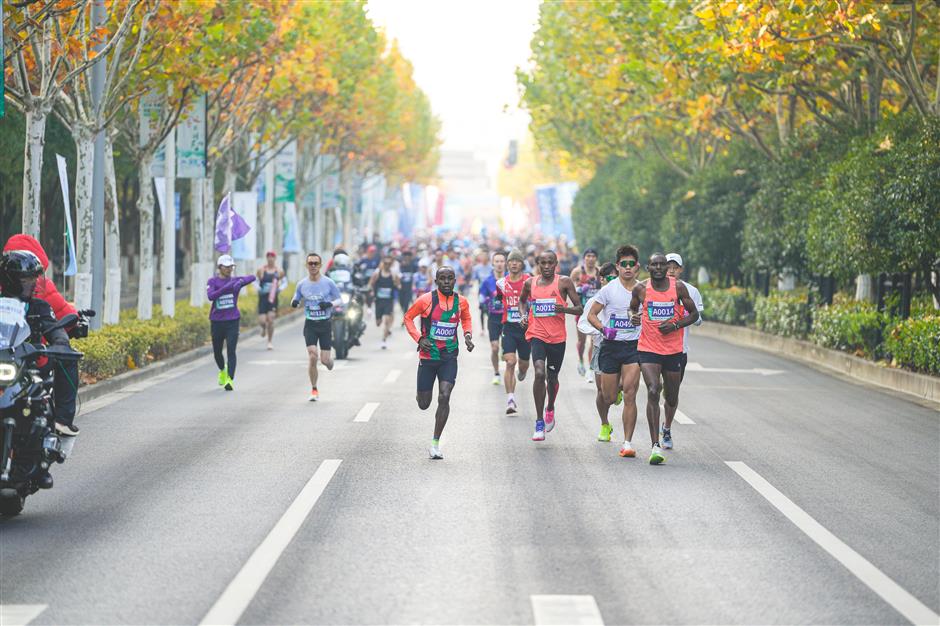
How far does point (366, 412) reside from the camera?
18.1 m

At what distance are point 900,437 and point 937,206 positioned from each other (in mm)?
7607

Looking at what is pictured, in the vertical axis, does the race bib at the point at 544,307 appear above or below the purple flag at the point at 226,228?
below

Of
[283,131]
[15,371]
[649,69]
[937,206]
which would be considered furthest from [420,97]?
[15,371]

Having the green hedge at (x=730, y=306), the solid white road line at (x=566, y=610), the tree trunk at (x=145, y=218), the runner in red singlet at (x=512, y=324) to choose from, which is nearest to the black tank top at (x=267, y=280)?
the tree trunk at (x=145, y=218)

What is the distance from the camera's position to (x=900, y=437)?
16.6 meters

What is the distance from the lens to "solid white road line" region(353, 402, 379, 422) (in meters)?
17.3

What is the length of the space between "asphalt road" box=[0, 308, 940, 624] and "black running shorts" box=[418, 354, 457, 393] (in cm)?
71

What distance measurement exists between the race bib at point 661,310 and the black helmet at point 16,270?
18.2ft

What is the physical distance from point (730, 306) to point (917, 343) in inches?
698

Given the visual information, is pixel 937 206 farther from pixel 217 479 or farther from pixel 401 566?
pixel 401 566

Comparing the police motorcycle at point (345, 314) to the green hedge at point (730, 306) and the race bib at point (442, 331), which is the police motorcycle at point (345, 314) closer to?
the green hedge at point (730, 306)

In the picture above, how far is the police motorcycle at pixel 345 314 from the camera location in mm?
27531

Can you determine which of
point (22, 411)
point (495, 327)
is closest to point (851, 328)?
point (495, 327)

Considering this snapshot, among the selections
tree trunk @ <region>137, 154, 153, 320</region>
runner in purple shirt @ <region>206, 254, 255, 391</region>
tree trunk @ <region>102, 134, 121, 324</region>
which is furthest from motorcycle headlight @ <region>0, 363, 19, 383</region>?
tree trunk @ <region>137, 154, 153, 320</region>
